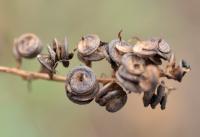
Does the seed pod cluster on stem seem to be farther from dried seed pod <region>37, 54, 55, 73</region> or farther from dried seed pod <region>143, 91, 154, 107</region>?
dried seed pod <region>143, 91, 154, 107</region>

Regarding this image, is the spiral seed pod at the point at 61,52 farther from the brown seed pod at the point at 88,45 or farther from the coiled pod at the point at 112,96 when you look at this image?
the coiled pod at the point at 112,96

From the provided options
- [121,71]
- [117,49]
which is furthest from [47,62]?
[121,71]

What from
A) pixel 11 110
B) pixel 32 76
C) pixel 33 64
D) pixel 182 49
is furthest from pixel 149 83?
pixel 182 49

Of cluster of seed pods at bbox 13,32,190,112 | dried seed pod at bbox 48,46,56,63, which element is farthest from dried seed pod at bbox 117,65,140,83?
dried seed pod at bbox 48,46,56,63

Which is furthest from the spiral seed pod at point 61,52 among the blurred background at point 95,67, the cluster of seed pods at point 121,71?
the blurred background at point 95,67

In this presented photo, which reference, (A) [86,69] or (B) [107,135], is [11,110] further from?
(A) [86,69]

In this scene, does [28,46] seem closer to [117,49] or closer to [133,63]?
[117,49]
